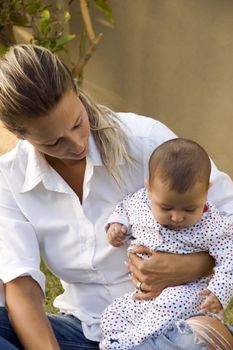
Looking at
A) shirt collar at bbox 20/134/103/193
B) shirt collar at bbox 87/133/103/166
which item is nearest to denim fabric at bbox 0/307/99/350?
shirt collar at bbox 20/134/103/193

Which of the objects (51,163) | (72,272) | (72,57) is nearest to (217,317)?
(72,272)

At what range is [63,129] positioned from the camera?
2098 mm

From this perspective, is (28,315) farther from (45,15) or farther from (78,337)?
(45,15)

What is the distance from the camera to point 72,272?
7.81 ft

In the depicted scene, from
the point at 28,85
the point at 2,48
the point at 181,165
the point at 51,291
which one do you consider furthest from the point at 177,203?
the point at 2,48

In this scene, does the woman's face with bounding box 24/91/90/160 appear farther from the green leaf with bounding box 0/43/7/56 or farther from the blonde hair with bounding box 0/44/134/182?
the green leaf with bounding box 0/43/7/56

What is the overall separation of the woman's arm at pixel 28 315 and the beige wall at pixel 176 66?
78.5 inches

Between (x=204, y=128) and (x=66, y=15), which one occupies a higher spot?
(x=66, y=15)

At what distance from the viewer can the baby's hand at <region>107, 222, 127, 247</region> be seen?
2.23 meters

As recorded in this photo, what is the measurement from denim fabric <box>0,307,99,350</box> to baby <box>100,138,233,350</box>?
0.12 metres

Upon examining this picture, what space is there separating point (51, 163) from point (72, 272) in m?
0.35

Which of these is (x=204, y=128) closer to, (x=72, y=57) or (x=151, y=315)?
(x=72, y=57)

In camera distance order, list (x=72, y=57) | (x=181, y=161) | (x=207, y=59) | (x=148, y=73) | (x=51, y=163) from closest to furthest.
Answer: (x=181, y=161) < (x=51, y=163) < (x=207, y=59) < (x=148, y=73) < (x=72, y=57)

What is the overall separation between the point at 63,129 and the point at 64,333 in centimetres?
66
